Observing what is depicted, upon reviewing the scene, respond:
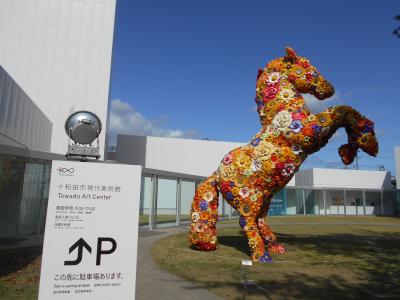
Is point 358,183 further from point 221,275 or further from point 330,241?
point 221,275

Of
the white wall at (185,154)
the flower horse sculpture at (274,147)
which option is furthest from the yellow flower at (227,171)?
the white wall at (185,154)

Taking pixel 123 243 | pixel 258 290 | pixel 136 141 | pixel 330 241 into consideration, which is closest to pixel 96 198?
pixel 123 243

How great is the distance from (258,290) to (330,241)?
24.5 ft

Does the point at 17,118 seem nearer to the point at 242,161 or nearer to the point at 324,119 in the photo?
the point at 242,161

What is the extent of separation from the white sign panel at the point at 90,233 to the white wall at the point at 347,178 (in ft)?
114

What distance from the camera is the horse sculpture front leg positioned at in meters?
7.91

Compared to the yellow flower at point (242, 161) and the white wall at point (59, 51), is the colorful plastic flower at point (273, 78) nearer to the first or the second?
the yellow flower at point (242, 161)

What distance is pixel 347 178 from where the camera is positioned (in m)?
36.4

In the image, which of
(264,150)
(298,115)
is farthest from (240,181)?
(298,115)

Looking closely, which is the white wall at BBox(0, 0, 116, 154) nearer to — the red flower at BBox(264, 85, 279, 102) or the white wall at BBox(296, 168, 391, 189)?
the red flower at BBox(264, 85, 279, 102)

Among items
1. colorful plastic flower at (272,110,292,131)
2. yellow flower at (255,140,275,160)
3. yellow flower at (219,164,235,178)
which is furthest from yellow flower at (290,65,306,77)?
yellow flower at (219,164,235,178)

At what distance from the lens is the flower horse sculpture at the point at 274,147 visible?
8.07 metres

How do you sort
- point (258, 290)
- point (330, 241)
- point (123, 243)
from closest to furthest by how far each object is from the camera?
point (123, 243), point (258, 290), point (330, 241)

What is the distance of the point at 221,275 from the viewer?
6.90 metres
